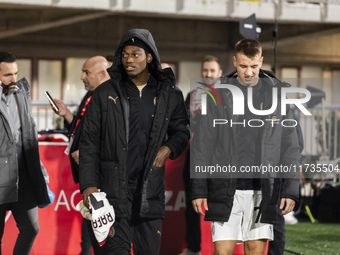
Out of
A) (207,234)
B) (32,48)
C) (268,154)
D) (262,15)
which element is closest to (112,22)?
(32,48)

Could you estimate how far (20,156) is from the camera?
672 cm

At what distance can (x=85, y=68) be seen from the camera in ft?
23.3

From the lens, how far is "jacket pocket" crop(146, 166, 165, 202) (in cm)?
525

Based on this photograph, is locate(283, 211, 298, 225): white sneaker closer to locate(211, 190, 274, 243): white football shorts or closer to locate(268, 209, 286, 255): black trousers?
locate(268, 209, 286, 255): black trousers

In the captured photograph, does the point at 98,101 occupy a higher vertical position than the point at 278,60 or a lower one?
lower

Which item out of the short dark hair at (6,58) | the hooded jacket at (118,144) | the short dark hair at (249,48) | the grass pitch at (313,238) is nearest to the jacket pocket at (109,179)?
the hooded jacket at (118,144)

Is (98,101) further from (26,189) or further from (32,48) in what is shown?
(32,48)

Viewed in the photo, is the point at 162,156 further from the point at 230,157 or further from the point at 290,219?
the point at 290,219

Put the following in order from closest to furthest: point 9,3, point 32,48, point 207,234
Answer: point 207,234 < point 9,3 < point 32,48

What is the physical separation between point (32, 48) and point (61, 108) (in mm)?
21994

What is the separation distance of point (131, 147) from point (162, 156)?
0.25m

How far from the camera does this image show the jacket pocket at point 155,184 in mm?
5246

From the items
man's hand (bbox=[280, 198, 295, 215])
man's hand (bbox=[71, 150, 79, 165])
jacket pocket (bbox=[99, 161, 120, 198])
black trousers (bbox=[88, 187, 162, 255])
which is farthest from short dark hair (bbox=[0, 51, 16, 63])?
man's hand (bbox=[280, 198, 295, 215])

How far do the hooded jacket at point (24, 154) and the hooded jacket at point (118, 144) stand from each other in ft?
4.64
